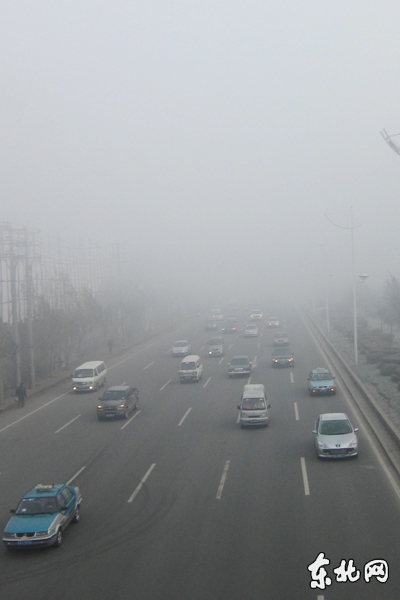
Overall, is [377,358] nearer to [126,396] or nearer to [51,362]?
[126,396]

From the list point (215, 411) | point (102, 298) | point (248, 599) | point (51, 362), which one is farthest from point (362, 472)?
point (102, 298)

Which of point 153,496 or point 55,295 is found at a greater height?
point 55,295

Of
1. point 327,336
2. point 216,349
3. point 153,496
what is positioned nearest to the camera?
point 153,496

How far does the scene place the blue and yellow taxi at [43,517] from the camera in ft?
41.0

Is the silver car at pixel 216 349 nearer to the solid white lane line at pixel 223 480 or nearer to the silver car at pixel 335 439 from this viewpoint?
the silver car at pixel 335 439

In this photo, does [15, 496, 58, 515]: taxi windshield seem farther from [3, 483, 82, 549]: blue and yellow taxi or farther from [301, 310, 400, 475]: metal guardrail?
[301, 310, 400, 475]: metal guardrail

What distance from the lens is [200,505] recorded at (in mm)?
14977

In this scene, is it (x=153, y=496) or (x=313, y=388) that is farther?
(x=313, y=388)

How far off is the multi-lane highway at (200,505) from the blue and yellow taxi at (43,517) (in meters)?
0.31

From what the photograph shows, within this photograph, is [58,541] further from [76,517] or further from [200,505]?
[200,505]

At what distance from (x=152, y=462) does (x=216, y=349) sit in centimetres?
3058

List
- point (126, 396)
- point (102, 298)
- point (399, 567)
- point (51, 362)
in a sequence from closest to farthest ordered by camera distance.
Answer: point (399, 567) < point (126, 396) < point (51, 362) < point (102, 298)

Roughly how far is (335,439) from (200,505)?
19.0 ft

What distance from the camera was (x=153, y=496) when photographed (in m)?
15.9
